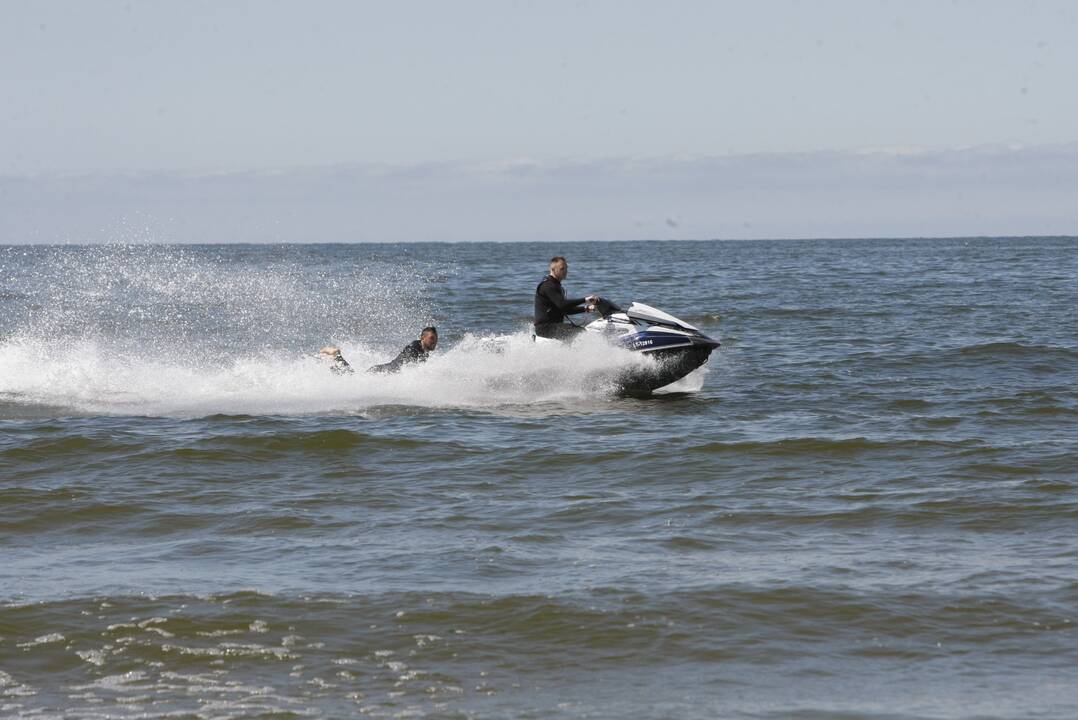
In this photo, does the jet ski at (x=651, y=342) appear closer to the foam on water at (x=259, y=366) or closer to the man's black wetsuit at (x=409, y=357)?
the foam on water at (x=259, y=366)

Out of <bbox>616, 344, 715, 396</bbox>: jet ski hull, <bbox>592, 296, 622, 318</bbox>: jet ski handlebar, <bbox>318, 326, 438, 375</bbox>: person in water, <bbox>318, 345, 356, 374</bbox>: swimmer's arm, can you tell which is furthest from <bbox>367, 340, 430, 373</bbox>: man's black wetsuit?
<bbox>616, 344, 715, 396</bbox>: jet ski hull

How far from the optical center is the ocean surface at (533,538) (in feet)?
23.1

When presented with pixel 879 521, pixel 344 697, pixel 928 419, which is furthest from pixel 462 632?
pixel 928 419

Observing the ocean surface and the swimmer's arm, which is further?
the swimmer's arm

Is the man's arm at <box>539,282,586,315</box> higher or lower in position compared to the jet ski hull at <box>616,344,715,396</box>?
higher

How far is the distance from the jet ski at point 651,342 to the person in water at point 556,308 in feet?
0.40

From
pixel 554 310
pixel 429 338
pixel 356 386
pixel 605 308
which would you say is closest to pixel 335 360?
pixel 356 386

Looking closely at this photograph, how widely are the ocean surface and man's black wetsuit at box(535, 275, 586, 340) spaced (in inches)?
10.8

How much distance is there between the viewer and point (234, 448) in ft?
44.1

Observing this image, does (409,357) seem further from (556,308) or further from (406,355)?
(556,308)

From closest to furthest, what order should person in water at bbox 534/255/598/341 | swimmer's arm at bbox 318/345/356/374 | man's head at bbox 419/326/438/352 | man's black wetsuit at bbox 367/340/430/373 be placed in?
1. man's head at bbox 419/326/438/352
2. person in water at bbox 534/255/598/341
3. man's black wetsuit at bbox 367/340/430/373
4. swimmer's arm at bbox 318/345/356/374

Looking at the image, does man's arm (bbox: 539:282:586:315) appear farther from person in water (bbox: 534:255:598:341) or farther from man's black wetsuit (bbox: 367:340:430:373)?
man's black wetsuit (bbox: 367:340:430:373)

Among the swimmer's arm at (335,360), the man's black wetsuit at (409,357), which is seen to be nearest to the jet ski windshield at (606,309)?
the man's black wetsuit at (409,357)

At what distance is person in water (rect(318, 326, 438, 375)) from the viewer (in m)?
16.9
